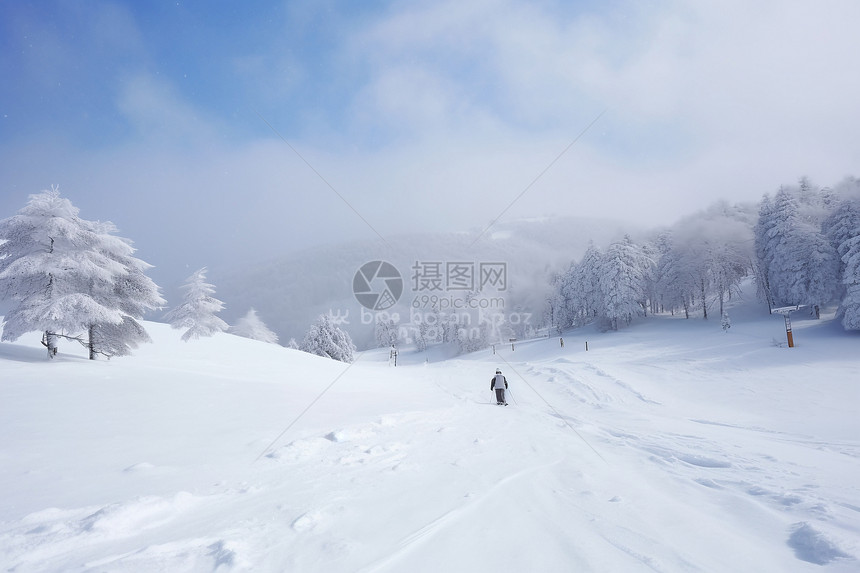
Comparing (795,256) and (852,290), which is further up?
(795,256)

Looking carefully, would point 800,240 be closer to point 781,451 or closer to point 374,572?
point 781,451

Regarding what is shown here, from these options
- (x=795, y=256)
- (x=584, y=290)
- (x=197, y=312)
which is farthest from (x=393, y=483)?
(x=584, y=290)

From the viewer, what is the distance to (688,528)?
3467mm

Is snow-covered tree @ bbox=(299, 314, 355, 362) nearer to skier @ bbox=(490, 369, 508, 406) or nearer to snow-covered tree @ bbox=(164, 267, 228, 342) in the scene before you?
snow-covered tree @ bbox=(164, 267, 228, 342)

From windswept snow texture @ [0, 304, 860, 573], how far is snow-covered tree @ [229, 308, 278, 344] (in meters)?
44.3

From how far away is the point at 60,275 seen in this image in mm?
13156

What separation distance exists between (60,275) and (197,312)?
13735 millimetres

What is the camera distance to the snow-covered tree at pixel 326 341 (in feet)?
151

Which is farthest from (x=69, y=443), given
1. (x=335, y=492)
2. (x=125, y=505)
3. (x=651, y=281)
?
(x=651, y=281)

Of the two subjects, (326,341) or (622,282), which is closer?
(622,282)

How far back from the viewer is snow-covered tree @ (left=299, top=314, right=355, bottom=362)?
4600 cm

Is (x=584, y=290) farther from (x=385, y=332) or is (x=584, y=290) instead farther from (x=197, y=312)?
(x=385, y=332)

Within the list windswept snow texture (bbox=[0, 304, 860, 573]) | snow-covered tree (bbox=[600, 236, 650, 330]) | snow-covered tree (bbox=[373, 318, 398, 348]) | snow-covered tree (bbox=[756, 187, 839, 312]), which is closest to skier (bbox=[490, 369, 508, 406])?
windswept snow texture (bbox=[0, 304, 860, 573])

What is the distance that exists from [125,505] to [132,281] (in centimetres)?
1532
